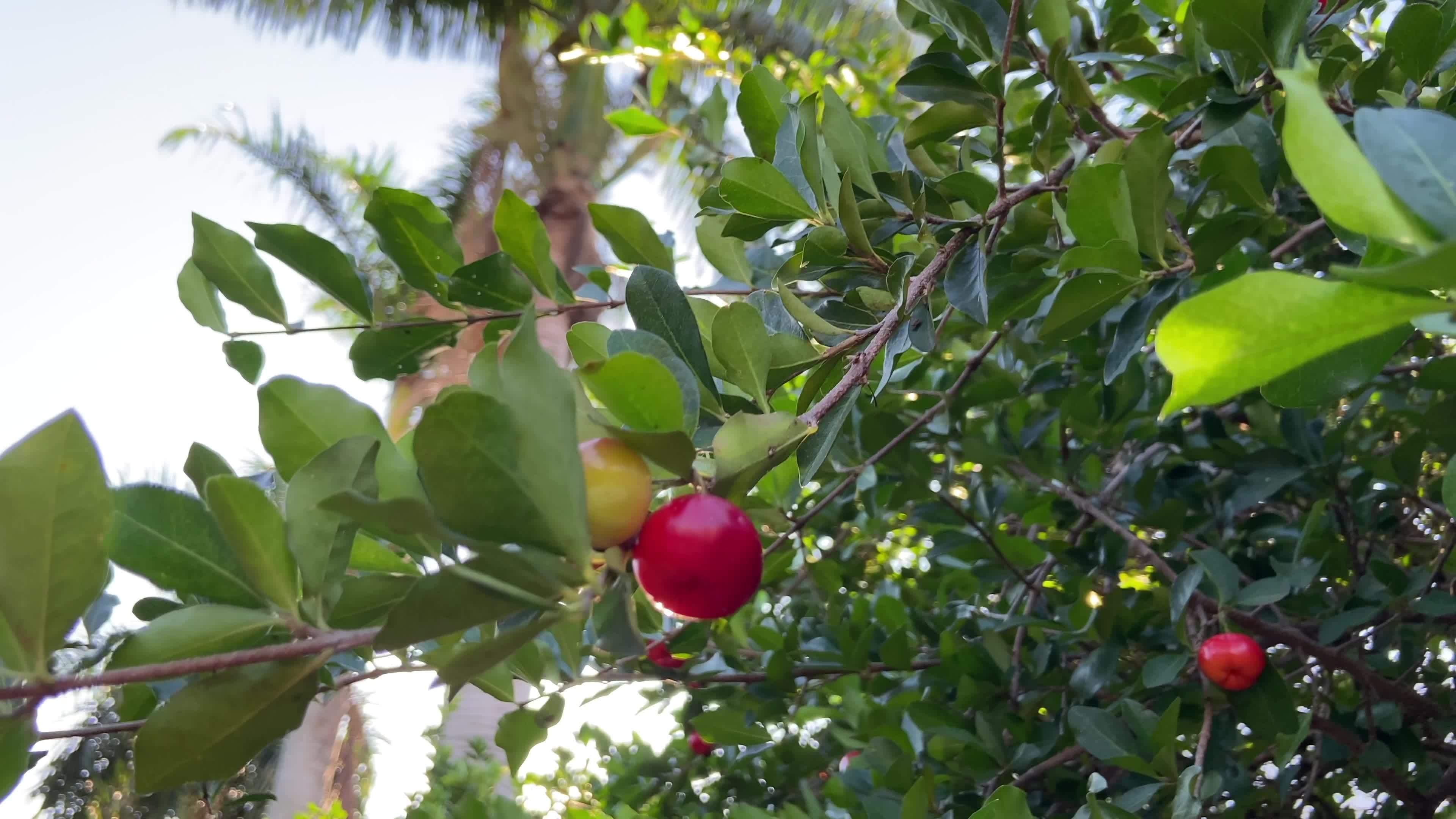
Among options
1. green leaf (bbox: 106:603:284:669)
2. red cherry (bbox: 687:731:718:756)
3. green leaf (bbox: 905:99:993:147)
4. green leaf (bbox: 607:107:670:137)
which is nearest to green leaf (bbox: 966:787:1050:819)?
green leaf (bbox: 106:603:284:669)

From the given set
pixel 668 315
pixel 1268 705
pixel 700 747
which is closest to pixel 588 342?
pixel 668 315

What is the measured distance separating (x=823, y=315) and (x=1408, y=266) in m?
0.50

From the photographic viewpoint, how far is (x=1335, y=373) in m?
0.43

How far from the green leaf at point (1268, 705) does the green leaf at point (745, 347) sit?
75cm

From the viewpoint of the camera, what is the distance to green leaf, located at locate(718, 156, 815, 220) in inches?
25.6

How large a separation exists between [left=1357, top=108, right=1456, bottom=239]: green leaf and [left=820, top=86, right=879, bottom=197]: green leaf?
435 millimetres

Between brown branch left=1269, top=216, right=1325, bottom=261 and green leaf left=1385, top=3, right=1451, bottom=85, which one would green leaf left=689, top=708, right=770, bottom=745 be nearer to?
brown branch left=1269, top=216, right=1325, bottom=261

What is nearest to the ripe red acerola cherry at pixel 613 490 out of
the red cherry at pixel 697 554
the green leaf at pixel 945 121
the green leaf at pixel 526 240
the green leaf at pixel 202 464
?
the red cherry at pixel 697 554

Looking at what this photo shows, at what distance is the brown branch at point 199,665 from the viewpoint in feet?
1.17

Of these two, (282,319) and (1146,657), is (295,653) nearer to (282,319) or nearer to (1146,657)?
(282,319)

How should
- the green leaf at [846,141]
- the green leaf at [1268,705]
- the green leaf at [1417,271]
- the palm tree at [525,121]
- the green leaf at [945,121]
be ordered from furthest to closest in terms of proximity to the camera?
1. the palm tree at [525,121]
2. the green leaf at [1268,705]
3. the green leaf at [945,121]
4. the green leaf at [846,141]
5. the green leaf at [1417,271]

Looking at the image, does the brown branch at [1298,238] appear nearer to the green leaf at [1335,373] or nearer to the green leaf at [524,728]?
the green leaf at [1335,373]

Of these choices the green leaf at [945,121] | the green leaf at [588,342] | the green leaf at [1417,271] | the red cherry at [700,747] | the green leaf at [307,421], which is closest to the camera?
the green leaf at [1417,271]

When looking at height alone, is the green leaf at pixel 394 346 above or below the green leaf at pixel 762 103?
below
